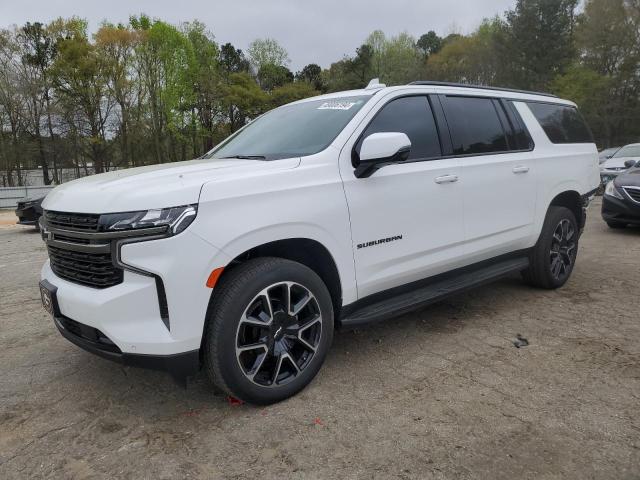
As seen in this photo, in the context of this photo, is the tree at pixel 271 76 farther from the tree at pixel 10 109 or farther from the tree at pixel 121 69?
the tree at pixel 10 109

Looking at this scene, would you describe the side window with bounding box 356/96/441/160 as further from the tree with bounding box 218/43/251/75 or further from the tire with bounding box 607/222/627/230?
the tree with bounding box 218/43/251/75

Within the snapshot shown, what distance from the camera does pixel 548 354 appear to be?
3543 millimetres

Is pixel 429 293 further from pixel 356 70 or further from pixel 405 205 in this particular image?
pixel 356 70

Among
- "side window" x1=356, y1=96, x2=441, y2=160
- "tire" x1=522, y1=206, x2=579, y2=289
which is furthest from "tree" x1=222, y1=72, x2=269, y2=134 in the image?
"side window" x1=356, y1=96, x2=441, y2=160

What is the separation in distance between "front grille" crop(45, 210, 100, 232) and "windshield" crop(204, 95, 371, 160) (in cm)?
120

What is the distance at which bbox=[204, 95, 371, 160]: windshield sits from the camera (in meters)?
3.33

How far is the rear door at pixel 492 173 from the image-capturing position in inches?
155

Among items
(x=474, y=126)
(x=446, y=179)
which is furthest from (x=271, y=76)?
(x=446, y=179)

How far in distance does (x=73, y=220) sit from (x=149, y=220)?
540 millimetres

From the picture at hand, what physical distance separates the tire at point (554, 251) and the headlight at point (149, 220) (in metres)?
3.67

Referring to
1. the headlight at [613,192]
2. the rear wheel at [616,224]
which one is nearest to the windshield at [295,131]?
the headlight at [613,192]

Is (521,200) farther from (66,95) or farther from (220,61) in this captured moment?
(220,61)

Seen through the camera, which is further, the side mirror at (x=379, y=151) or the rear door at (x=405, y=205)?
the rear door at (x=405, y=205)

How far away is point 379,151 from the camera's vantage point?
3055 millimetres
